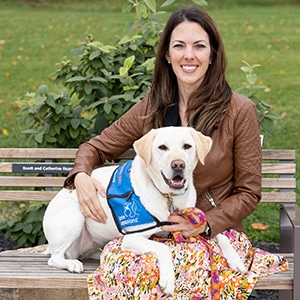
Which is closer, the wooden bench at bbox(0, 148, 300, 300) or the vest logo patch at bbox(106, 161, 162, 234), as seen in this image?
the vest logo patch at bbox(106, 161, 162, 234)

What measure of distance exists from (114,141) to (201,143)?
796 mm

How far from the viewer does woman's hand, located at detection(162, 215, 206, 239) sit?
366 centimetres

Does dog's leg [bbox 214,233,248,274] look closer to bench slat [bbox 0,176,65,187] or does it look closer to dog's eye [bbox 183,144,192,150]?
dog's eye [bbox 183,144,192,150]

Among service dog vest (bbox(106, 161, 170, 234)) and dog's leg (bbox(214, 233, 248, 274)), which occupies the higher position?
service dog vest (bbox(106, 161, 170, 234))

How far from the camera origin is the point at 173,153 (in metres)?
3.49

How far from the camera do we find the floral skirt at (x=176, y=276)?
3490 mm

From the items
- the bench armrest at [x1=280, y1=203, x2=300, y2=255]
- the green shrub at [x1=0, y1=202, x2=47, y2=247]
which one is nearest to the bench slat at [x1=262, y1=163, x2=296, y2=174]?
the bench armrest at [x1=280, y1=203, x2=300, y2=255]

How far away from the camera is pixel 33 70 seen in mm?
11109

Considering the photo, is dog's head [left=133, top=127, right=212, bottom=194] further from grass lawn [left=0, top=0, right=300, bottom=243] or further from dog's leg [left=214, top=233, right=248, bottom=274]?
grass lawn [left=0, top=0, right=300, bottom=243]

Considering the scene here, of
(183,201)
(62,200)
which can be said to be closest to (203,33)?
(183,201)

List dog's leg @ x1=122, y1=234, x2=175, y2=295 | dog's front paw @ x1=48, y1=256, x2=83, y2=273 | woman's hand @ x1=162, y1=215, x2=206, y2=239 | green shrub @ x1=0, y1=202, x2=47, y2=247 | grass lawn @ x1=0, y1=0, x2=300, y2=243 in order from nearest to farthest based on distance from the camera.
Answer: dog's leg @ x1=122, y1=234, x2=175, y2=295, woman's hand @ x1=162, y1=215, x2=206, y2=239, dog's front paw @ x1=48, y1=256, x2=83, y2=273, green shrub @ x1=0, y1=202, x2=47, y2=247, grass lawn @ x1=0, y1=0, x2=300, y2=243

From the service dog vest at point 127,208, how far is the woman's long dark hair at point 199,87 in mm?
437

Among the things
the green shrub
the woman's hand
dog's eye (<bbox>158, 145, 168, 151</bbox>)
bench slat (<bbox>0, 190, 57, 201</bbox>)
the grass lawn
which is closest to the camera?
dog's eye (<bbox>158, 145, 168, 151</bbox>)

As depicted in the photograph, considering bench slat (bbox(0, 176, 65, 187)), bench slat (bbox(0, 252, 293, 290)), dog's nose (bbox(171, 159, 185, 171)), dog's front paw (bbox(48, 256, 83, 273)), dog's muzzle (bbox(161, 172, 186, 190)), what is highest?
dog's nose (bbox(171, 159, 185, 171))
